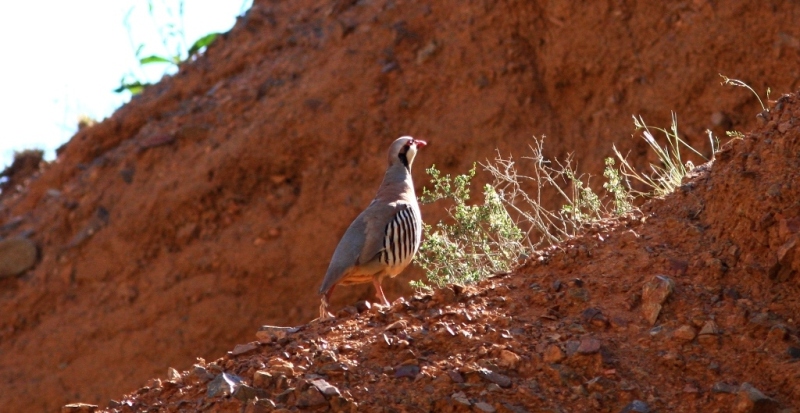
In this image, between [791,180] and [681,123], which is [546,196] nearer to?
[681,123]

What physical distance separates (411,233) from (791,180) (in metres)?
2.81

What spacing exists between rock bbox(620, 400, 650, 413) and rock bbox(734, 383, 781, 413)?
0.30 metres

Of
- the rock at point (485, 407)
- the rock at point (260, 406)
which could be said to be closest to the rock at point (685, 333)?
the rock at point (485, 407)

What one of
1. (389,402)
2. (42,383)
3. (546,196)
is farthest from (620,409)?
(42,383)

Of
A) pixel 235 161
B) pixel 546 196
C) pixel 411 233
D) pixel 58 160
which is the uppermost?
pixel 58 160

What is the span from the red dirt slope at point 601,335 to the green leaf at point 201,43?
9.04m

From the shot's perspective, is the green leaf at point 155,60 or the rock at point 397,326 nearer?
the rock at point 397,326

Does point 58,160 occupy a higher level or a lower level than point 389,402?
higher

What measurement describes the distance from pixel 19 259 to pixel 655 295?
9157 millimetres

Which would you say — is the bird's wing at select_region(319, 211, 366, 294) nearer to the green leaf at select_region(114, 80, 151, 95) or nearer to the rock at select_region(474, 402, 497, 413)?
the rock at select_region(474, 402, 497, 413)

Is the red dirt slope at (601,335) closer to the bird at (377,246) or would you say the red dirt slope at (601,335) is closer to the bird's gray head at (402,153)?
the bird at (377,246)

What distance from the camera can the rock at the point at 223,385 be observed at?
397 cm

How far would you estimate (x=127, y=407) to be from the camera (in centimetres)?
417

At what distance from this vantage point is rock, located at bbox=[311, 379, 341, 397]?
3844 mm
